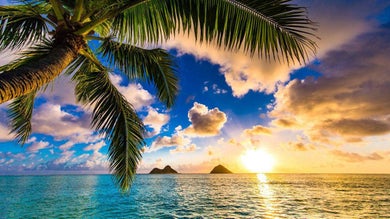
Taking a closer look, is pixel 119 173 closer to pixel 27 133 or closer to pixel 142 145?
pixel 142 145

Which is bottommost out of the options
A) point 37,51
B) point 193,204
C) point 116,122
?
point 193,204

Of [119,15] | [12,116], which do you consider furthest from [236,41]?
[12,116]

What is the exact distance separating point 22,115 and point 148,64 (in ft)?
11.4

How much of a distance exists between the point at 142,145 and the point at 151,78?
1702 mm

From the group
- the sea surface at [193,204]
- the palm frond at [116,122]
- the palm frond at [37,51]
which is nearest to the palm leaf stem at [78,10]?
the palm frond at [37,51]

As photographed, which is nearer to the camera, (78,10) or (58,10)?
(58,10)

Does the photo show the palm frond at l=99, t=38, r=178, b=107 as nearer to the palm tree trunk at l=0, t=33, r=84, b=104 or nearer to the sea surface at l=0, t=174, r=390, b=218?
the palm tree trunk at l=0, t=33, r=84, b=104

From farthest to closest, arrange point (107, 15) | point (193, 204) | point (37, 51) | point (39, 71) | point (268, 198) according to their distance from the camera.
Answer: point (268, 198), point (193, 204), point (37, 51), point (107, 15), point (39, 71)

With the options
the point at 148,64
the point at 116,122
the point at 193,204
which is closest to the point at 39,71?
the point at 116,122

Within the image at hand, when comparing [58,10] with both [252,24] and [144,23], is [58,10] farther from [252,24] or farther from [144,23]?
[252,24]

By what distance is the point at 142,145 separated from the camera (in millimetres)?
6316

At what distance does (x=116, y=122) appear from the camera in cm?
581

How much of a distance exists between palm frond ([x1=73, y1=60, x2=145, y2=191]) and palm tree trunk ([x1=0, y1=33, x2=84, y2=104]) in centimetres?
185

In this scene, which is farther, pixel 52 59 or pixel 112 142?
pixel 112 142
